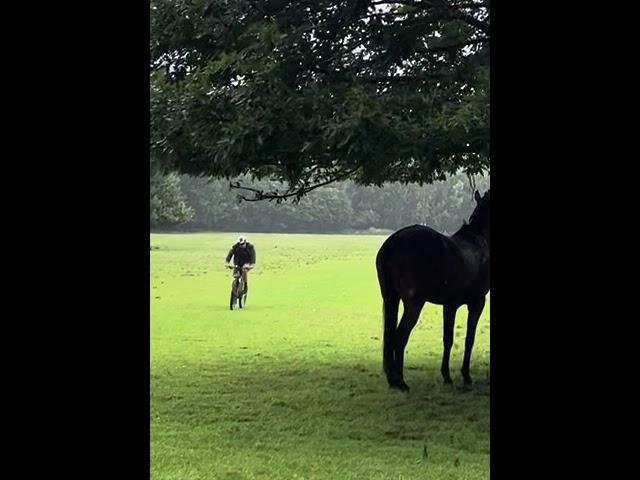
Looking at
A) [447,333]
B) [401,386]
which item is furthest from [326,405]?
[447,333]

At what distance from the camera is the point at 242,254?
477 centimetres

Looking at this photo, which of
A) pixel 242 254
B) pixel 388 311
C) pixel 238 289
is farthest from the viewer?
pixel 238 289

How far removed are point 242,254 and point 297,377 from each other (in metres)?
0.78

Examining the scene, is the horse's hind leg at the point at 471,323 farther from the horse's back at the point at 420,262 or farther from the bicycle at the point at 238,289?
the bicycle at the point at 238,289

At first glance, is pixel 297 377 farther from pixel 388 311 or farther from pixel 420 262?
pixel 420 262

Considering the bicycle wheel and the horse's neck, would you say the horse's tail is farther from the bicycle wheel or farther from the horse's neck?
the bicycle wheel

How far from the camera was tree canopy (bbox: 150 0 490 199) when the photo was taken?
3.62 m

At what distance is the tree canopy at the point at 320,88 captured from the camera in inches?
143

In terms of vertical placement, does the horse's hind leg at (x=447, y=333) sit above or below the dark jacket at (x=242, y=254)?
below

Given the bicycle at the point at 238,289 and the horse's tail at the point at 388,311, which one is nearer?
the horse's tail at the point at 388,311

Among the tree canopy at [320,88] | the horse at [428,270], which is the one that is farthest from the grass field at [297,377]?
the tree canopy at [320,88]

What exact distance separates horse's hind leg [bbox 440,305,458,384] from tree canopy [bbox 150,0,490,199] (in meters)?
0.69
